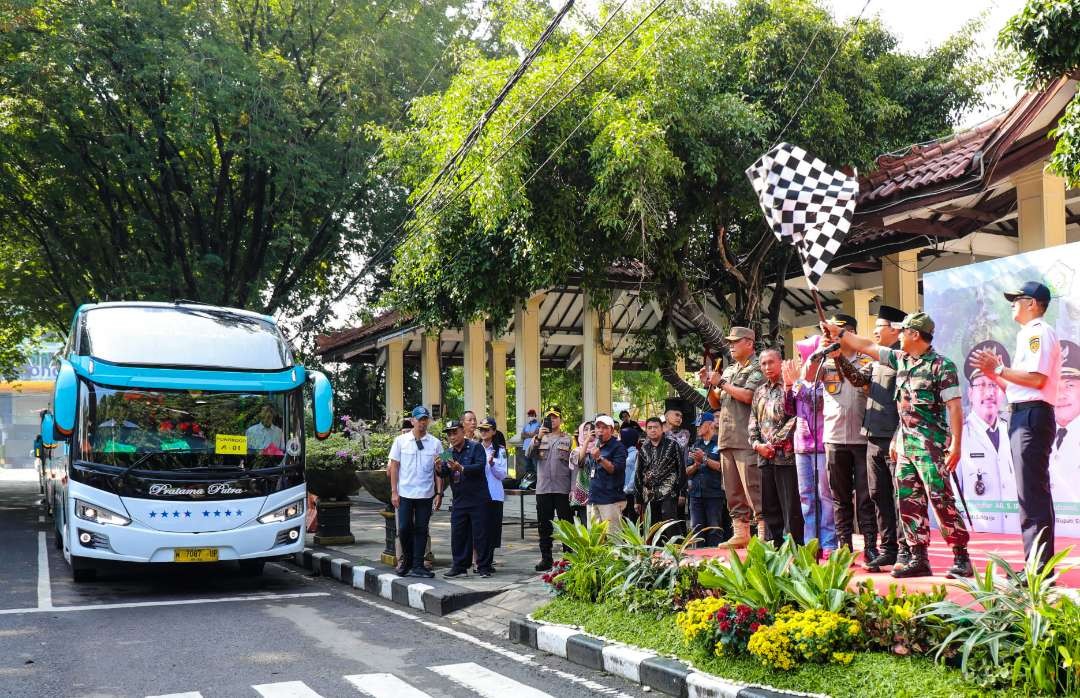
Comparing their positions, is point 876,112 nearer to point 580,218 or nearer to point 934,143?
point 934,143

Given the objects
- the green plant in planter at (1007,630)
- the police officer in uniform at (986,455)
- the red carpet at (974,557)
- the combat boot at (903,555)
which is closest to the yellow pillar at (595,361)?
the police officer in uniform at (986,455)

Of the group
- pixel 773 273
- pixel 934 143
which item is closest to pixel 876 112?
pixel 934 143

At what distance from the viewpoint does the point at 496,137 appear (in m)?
11.9

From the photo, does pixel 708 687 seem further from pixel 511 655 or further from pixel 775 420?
pixel 775 420

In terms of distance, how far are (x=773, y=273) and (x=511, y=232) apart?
5182 millimetres

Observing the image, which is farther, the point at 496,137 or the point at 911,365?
the point at 496,137

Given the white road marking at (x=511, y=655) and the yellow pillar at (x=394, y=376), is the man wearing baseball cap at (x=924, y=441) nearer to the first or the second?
the white road marking at (x=511, y=655)

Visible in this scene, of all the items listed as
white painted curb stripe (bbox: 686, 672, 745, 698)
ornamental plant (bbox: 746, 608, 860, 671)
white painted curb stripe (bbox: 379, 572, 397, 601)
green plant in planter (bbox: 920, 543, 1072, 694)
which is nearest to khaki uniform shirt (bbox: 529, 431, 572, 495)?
white painted curb stripe (bbox: 379, 572, 397, 601)

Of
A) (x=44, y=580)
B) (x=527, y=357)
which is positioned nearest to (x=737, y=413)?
(x=44, y=580)

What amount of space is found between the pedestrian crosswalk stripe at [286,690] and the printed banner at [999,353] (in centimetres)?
669

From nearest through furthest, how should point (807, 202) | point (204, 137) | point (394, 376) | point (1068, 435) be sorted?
point (807, 202)
point (1068, 435)
point (204, 137)
point (394, 376)

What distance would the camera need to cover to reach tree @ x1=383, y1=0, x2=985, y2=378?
1178cm

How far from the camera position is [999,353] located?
9359mm

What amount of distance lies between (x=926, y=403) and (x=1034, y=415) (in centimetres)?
70
